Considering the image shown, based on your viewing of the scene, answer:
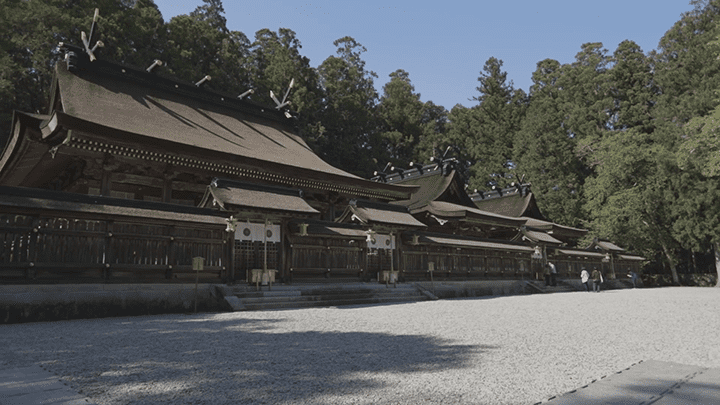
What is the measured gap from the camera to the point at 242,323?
8.32 metres

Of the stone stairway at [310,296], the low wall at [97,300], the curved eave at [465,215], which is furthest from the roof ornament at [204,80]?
the curved eave at [465,215]

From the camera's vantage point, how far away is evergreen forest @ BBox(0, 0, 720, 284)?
2445 centimetres

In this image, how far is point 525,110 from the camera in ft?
140

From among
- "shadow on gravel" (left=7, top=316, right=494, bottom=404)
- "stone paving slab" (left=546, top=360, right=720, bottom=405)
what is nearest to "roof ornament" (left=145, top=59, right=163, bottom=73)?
"shadow on gravel" (left=7, top=316, right=494, bottom=404)

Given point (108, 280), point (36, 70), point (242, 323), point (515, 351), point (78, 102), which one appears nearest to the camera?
point (515, 351)

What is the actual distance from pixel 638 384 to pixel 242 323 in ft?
21.9

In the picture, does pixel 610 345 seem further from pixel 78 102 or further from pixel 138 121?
pixel 78 102

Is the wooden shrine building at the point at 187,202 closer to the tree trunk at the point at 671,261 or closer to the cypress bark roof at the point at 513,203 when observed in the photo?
the cypress bark roof at the point at 513,203

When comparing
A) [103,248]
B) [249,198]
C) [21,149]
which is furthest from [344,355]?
[21,149]

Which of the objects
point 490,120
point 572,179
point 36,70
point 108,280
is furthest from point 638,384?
point 490,120

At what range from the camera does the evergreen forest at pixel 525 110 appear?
24.5 metres

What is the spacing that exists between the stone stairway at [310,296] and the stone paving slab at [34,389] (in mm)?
6601

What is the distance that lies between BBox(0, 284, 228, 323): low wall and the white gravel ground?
0.58 meters

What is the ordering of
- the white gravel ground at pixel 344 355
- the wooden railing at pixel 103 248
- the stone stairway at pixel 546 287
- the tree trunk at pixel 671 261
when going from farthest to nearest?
1. the tree trunk at pixel 671 261
2. the stone stairway at pixel 546 287
3. the wooden railing at pixel 103 248
4. the white gravel ground at pixel 344 355
